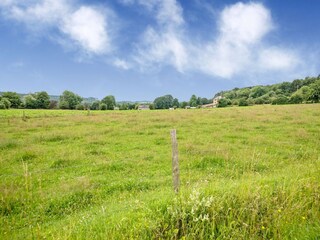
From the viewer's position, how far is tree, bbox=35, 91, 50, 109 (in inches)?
4325

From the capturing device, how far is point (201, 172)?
406 inches

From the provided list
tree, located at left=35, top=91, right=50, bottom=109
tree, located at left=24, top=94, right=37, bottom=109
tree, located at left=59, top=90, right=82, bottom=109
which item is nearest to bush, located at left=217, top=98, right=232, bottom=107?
tree, located at left=59, top=90, right=82, bottom=109

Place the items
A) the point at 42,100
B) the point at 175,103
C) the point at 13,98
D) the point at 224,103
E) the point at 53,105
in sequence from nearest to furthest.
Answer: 1. the point at 13,98
2. the point at 224,103
3. the point at 42,100
4. the point at 53,105
5. the point at 175,103

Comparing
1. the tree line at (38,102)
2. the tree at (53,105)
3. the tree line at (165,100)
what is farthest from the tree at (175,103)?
the tree at (53,105)

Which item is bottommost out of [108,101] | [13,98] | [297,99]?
[108,101]

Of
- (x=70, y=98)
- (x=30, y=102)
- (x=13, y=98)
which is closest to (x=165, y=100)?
(x=70, y=98)

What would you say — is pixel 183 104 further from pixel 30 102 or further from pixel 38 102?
pixel 30 102

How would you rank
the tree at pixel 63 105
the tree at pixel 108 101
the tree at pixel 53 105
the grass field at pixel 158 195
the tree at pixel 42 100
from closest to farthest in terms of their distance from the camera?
the grass field at pixel 158 195, the tree at pixel 42 100, the tree at pixel 63 105, the tree at pixel 53 105, the tree at pixel 108 101

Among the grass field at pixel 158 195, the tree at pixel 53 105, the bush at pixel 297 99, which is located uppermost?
the bush at pixel 297 99

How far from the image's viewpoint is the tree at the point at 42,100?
109863mm

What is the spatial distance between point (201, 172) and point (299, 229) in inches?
229

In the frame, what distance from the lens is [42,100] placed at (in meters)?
111

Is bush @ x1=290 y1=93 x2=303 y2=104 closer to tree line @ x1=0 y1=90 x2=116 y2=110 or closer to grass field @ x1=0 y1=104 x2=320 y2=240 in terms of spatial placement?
tree line @ x1=0 y1=90 x2=116 y2=110

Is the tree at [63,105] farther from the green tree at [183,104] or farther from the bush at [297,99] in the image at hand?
the bush at [297,99]
